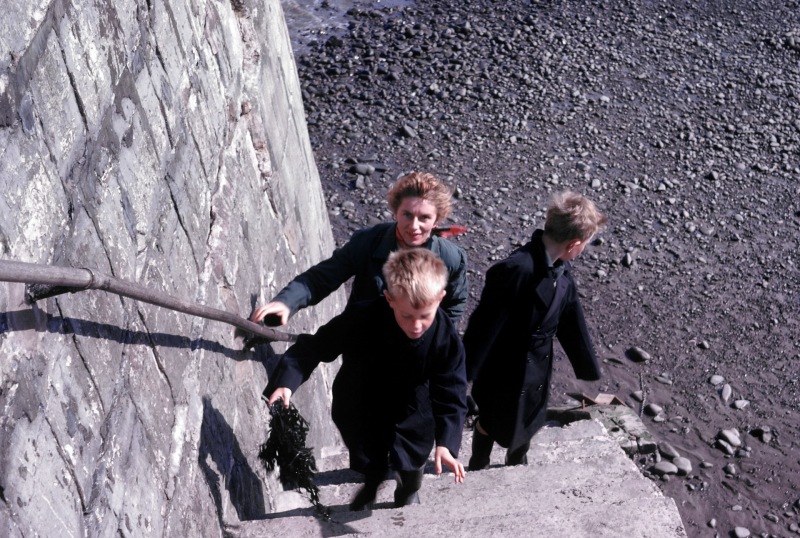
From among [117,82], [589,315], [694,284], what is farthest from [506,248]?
[117,82]

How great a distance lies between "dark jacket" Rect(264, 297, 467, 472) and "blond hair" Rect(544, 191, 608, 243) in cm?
74

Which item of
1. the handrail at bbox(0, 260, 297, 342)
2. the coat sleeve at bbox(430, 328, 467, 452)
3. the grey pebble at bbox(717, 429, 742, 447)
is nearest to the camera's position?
the handrail at bbox(0, 260, 297, 342)

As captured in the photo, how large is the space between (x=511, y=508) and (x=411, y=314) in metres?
0.96

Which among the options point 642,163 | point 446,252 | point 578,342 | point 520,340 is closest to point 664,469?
point 578,342

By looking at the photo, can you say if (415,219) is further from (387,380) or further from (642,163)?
(642,163)

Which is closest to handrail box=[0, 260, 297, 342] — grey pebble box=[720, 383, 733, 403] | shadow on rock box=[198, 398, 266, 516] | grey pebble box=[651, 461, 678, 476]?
shadow on rock box=[198, 398, 266, 516]

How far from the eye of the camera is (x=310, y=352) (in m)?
3.25

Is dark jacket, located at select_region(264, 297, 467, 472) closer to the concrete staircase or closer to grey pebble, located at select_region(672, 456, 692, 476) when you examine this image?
the concrete staircase

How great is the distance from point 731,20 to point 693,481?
8053mm

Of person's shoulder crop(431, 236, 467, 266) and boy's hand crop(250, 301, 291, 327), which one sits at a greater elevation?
person's shoulder crop(431, 236, 467, 266)

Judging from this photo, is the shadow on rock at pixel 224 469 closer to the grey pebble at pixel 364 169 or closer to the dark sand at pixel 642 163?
the dark sand at pixel 642 163

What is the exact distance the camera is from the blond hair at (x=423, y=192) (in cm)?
359

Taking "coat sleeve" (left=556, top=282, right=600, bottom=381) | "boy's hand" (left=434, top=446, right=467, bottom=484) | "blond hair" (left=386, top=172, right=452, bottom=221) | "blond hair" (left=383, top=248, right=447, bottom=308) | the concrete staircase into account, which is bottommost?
the concrete staircase

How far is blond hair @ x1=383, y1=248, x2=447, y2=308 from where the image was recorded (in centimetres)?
285
